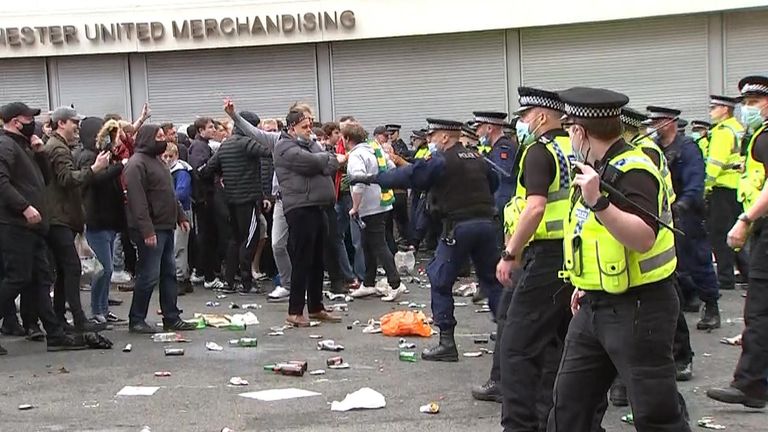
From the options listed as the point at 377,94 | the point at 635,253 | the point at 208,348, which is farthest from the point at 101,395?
the point at 377,94

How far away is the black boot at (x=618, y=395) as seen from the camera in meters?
6.92

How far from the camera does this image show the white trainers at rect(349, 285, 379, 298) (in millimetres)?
12328

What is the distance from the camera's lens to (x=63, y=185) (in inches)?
356

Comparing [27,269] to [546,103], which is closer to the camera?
[546,103]

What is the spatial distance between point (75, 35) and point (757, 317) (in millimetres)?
18881

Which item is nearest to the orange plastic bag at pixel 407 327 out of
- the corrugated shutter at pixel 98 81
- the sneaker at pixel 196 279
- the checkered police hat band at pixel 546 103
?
the checkered police hat band at pixel 546 103

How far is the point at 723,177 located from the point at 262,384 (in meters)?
6.66

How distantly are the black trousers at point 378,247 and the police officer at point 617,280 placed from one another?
7309 millimetres

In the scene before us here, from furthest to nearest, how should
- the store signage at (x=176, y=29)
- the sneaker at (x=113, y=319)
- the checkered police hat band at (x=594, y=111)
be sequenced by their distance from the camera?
the store signage at (x=176, y=29) < the sneaker at (x=113, y=319) < the checkered police hat band at (x=594, y=111)

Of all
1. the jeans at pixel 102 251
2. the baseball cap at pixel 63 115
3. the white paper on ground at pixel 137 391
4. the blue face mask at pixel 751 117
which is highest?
the baseball cap at pixel 63 115

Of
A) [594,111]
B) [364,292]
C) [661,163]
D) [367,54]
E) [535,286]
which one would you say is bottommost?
[364,292]

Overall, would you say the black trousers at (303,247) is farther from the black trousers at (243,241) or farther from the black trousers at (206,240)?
the black trousers at (206,240)

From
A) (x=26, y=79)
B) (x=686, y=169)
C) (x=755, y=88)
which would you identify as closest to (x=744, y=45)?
(x=686, y=169)

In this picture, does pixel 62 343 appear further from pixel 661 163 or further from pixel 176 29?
pixel 176 29
